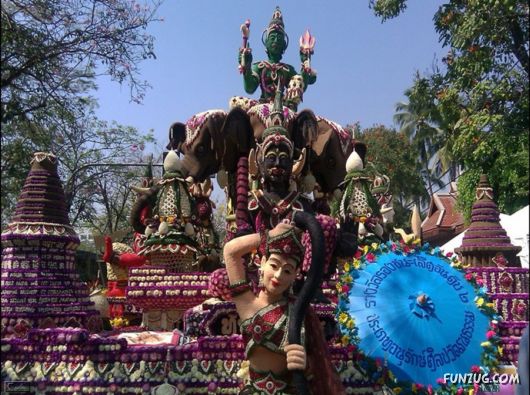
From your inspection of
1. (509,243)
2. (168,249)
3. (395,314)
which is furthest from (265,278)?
(509,243)

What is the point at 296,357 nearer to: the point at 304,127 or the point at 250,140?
the point at 250,140

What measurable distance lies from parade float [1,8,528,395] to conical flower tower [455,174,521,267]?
3 cm

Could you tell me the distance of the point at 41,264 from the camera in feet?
17.4

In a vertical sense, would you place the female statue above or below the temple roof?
below

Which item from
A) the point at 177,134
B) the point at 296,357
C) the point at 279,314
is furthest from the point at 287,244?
the point at 177,134

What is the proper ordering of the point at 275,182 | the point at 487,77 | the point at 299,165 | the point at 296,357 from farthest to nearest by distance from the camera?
the point at 487,77
the point at 299,165
the point at 275,182
the point at 296,357

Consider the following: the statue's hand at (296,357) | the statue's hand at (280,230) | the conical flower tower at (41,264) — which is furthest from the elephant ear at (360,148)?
the statue's hand at (296,357)

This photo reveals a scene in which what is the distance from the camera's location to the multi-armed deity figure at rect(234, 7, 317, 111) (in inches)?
324

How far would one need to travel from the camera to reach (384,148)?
25766mm

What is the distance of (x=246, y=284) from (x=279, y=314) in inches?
11.9

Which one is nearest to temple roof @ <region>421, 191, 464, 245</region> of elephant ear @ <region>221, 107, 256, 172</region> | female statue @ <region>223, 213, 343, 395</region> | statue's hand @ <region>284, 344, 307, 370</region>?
elephant ear @ <region>221, 107, 256, 172</region>

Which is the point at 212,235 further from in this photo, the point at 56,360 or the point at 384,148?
the point at 384,148

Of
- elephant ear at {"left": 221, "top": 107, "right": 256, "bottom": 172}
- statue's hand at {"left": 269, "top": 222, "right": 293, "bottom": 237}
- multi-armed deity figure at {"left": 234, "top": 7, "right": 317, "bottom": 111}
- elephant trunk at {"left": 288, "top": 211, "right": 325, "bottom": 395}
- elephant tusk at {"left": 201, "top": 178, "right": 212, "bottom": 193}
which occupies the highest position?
multi-armed deity figure at {"left": 234, "top": 7, "right": 317, "bottom": 111}

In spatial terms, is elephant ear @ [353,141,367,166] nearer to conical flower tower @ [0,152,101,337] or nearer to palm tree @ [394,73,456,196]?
conical flower tower @ [0,152,101,337]
